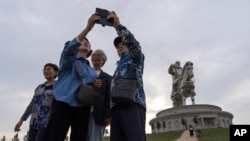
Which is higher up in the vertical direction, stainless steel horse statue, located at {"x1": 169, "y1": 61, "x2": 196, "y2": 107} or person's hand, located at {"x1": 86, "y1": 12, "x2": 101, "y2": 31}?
stainless steel horse statue, located at {"x1": 169, "y1": 61, "x2": 196, "y2": 107}

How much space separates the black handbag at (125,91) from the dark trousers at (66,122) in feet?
1.60

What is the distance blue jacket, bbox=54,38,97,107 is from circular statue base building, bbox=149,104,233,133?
3898 centimetres

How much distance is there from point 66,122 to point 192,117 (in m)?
41.6

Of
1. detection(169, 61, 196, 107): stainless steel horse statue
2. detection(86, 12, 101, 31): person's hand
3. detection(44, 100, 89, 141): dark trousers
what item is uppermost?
detection(169, 61, 196, 107): stainless steel horse statue

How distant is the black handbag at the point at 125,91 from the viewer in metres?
3.64

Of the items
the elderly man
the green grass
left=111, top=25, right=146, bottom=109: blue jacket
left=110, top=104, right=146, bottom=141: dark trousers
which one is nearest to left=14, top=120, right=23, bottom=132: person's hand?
the elderly man

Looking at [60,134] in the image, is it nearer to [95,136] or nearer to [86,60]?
[95,136]

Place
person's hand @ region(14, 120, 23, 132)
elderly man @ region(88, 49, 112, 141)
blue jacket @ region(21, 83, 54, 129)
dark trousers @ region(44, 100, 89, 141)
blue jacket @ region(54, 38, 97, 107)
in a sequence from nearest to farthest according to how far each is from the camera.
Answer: dark trousers @ region(44, 100, 89, 141)
blue jacket @ region(54, 38, 97, 107)
elderly man @ region(88, 49, 112, 141)
blue jacket @ region(21, 83, 54, 129)
person's hand @ region(14, 120, 23, 132)

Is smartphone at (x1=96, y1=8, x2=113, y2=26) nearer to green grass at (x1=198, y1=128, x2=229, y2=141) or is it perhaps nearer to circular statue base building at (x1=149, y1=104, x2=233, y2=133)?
green grass at (x1=198, y1=128, x2=229, y2=141)

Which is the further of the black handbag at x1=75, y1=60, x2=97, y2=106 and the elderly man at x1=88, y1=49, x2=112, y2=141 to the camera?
the elderly man at x1=88, y1=49, x2=112, y2=141

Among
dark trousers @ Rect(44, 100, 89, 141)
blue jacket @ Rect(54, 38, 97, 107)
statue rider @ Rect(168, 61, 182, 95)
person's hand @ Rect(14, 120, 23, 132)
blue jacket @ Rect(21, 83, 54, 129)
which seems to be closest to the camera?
dark trousers @ Rect(44, 100, 89, 141)

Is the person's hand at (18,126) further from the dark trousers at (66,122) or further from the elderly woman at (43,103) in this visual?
the dark trousers at (66,122)

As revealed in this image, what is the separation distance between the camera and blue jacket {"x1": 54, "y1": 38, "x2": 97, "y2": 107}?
11.9 ft

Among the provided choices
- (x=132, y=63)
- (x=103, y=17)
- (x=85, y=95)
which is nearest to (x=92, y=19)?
(x=103, y=17)
